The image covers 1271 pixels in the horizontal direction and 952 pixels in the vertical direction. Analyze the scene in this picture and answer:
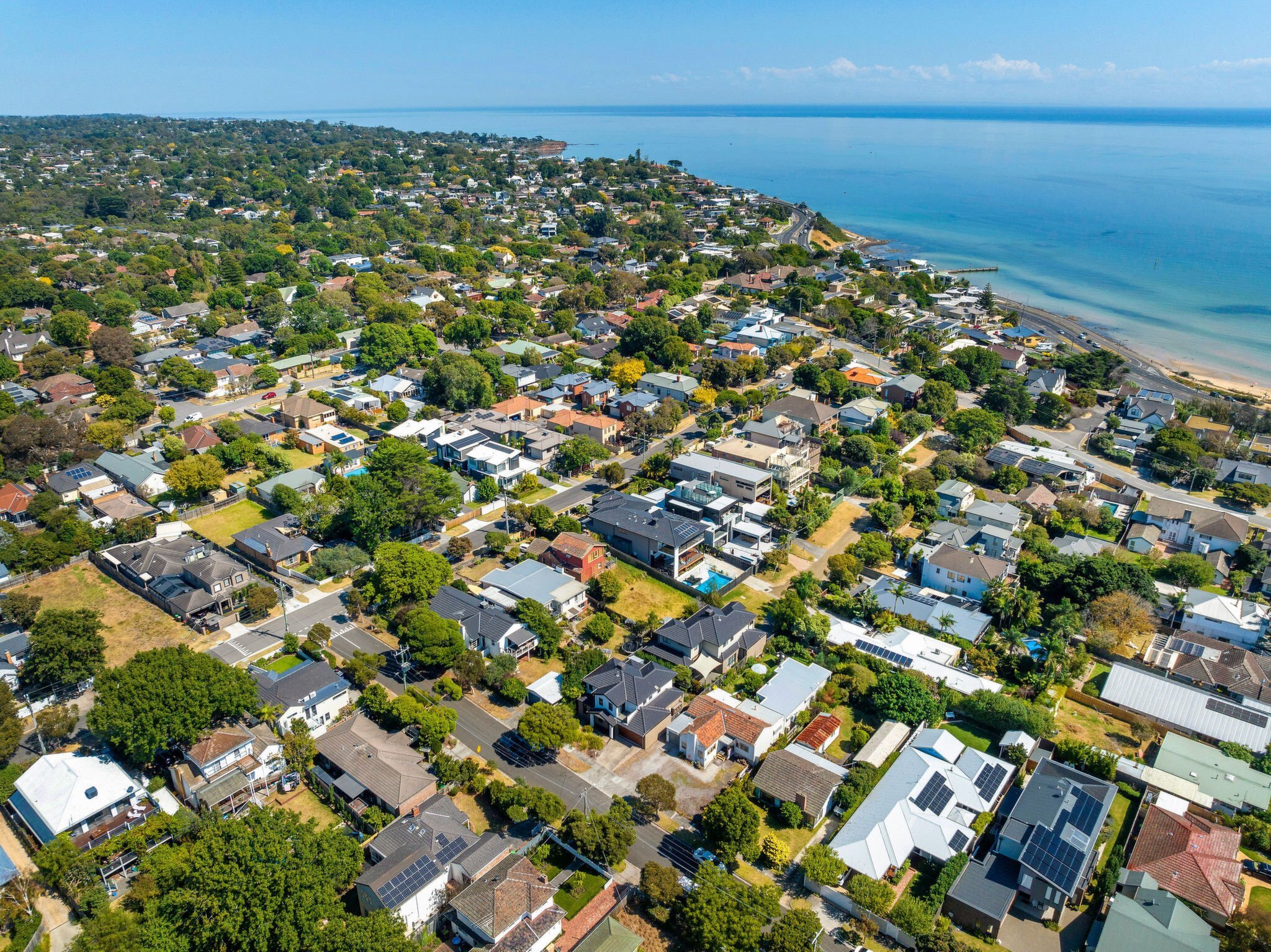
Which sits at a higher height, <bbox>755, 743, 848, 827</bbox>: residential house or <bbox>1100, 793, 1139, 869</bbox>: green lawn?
<bbox>755, 743, 848, 827</bbox>: residential house

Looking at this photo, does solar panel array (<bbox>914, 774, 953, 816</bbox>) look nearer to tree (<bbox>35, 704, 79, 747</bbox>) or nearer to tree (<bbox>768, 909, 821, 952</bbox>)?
tree (<bbox>768, 909, 821, 952</bbox>)

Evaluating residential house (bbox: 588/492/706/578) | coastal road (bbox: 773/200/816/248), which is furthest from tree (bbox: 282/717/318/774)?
coastal road (bbox: 773/200/816/248)

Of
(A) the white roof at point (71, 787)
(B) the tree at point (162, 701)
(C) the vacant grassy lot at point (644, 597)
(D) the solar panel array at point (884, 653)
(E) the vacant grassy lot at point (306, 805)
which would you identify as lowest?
(E) the vacant grassy lot at point (306, 805)

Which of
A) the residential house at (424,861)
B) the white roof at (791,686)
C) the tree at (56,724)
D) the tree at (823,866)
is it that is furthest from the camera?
the white roof at (791,686)

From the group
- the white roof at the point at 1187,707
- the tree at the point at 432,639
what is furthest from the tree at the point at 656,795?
the white roof at the point at 1187,707

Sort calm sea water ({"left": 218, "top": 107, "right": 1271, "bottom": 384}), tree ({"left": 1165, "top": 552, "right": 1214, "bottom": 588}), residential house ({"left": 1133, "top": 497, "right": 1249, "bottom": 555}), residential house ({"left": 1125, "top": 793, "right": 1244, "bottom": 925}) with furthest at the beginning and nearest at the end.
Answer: calm sea water ({"left": 218, "top": 107, "right": 1271, "bottom": 384})
residential house ({"left": 1133, "top": 497, "right": 1249, "bottom": 555})
tree ({"left": 1165, "top": 552, "right": 1214, "bottom": 588})
residential house ({"left": 1125, "top": 793, "right": 1244, "bottom": 925})

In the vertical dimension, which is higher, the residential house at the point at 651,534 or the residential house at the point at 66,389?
the residential house at the point at 66,389

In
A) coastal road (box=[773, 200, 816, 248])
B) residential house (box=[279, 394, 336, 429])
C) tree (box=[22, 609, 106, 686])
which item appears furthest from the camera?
coastal road (box=[773, 200, 816, 248])

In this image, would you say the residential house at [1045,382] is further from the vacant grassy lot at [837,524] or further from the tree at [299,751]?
the tree at [299,751]
